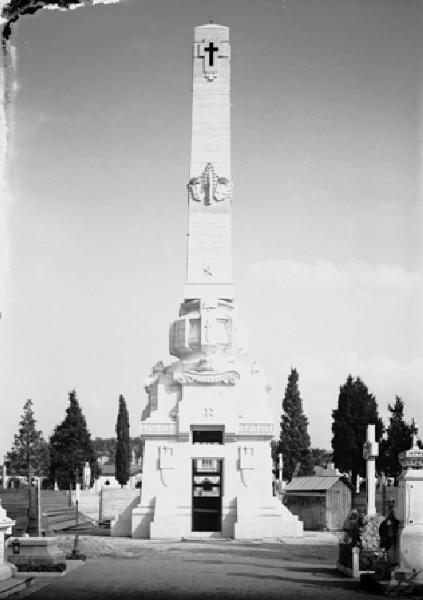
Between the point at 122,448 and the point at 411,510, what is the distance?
→ 178 ft

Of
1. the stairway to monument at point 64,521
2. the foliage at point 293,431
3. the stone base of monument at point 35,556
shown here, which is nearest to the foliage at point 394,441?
the foliage at point 293,431

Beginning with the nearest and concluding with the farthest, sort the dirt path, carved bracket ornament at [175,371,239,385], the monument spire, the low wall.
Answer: the dirt path
carved bracket ornament at [175,371,239,385]
the monument spire
the low wall

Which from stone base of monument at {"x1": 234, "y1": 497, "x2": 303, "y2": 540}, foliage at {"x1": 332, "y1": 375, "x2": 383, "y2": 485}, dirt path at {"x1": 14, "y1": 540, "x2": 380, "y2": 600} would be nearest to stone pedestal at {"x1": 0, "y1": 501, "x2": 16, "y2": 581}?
dirt path at {"x1": 14, "y1": 540, "x2": 380, "y2": 600}

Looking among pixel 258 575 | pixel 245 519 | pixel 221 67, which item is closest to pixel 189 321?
pixel 245 519

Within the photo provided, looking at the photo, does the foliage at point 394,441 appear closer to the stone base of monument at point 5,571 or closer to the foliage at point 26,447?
the foliage at point 26,447

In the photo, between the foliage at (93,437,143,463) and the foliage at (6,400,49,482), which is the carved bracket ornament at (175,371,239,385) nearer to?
the foliage at (6,400,49,482)

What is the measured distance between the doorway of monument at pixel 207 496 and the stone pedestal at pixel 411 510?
1728 cm

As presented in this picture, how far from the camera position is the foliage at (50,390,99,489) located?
73213 mm

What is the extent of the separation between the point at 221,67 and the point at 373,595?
25.7 meters

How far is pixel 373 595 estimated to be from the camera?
17.3 m

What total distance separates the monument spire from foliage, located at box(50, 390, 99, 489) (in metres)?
38.8

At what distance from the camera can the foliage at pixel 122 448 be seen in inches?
2803

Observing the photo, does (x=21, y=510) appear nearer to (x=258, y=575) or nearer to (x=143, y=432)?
(x=143, y=432)

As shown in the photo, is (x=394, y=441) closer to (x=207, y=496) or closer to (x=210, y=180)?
(x=207, y=496)
